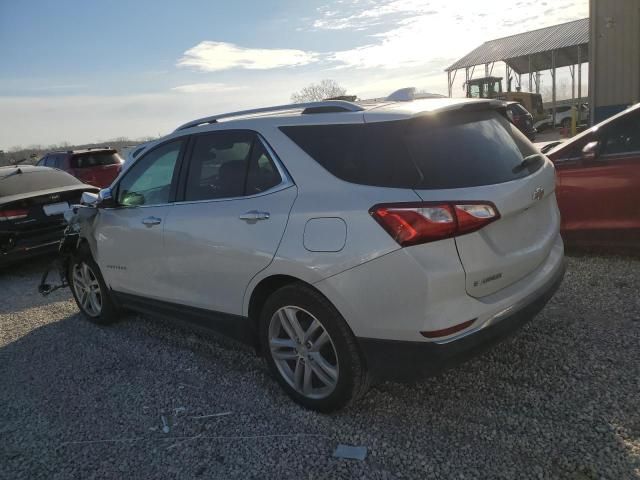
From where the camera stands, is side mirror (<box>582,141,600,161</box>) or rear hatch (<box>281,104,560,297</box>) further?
side mirror (<box>582,141,600,161</box>)

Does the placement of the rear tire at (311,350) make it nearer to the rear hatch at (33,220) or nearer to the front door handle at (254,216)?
the front door handle at (254,216)

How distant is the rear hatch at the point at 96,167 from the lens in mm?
13070

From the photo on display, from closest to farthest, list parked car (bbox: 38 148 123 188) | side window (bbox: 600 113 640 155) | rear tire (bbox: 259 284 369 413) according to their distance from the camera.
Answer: rear tire (bbox: 259 284 369 413), side window (bbox: 600 113 640 155), parked car (bbox: 38 148 123 188)

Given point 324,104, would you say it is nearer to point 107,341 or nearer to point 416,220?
point 416,220

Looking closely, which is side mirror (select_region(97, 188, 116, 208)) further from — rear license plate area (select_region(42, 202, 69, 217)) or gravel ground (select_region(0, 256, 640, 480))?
rear license plate area (select_region(42, 202, 69, 217))

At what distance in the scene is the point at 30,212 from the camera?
7113 millimetres

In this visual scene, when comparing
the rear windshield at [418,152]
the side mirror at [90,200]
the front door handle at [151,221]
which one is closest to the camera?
the rear windshield at [418,152]

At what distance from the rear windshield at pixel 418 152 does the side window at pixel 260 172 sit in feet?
0.72

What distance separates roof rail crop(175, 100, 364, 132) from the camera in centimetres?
312

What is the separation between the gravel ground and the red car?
78cm

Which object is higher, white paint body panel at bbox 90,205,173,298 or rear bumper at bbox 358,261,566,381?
white paint body panel at bbox 90,205,173,298

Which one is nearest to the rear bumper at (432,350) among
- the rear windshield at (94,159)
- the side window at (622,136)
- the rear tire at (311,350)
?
the rear tire at (311,350)

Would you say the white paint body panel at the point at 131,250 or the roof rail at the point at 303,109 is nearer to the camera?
the roof rail at the point at 303,109

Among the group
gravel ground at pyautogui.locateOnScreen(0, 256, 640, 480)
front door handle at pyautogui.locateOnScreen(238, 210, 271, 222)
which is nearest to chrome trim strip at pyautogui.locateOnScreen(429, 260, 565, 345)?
gravel ground at pyautogui.locateOnScreen(0, 256, 640, 480)
